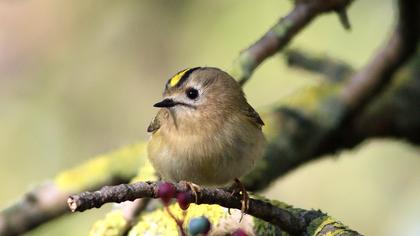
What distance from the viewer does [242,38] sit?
15.8ft

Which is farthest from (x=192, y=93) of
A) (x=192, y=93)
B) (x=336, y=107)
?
(x=336, y=107)

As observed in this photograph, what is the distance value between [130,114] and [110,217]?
2259mm

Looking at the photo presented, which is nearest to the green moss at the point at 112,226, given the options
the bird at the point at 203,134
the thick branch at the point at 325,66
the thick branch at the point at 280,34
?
the bird at the point at 203,134

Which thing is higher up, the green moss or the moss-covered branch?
the moss-covered branch

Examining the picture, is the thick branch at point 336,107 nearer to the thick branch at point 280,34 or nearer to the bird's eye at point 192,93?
the thick branch at point 280,34

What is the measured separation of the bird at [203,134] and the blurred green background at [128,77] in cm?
181

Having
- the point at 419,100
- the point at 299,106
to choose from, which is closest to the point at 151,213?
the point at 299,106

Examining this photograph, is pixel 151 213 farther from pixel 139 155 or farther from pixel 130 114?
pixel 130 114

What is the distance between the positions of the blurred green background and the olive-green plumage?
180 cm

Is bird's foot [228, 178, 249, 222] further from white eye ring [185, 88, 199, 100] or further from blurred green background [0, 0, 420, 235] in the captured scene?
blurred green background [0, 0, 420, 235]

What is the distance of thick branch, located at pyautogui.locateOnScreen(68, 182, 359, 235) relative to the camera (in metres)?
1.69

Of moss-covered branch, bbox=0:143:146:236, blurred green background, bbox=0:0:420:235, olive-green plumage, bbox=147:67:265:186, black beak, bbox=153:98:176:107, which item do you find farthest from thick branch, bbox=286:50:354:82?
black beak, bbox=153:98:176:107

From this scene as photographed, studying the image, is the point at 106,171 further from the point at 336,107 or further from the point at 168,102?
the point at 336,107

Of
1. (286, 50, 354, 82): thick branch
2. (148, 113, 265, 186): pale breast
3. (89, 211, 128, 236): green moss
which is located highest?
(286, 50, 354, 82): thick branch
